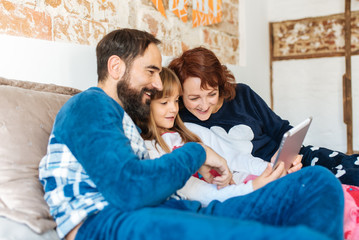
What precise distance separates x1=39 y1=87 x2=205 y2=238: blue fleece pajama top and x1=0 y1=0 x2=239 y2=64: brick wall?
2.39 ft

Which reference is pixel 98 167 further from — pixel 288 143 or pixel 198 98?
pixel 198 98

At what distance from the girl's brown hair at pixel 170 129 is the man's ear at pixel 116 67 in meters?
0.30

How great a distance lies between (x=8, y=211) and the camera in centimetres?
98

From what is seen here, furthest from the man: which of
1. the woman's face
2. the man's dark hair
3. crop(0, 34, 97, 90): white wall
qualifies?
the woman's face

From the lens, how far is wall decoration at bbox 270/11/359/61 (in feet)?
12.0

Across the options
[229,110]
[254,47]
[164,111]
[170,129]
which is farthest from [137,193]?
[254,47]

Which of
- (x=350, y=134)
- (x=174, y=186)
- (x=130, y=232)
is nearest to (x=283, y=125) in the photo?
(x=174, y=186)

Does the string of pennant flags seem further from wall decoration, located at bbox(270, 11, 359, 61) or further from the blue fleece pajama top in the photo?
the blue fleece pajama top

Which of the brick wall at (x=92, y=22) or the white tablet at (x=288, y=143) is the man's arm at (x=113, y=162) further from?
the brick wall at (x=92, y=22)

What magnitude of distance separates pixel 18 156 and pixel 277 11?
3.49 metres

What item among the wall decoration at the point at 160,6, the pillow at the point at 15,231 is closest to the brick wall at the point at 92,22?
the wall decoration at the point at 160,6

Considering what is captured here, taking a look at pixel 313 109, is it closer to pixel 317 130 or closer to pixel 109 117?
pixel 317 130

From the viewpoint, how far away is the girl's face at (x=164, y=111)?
5.31ft

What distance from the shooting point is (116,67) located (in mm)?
1307
